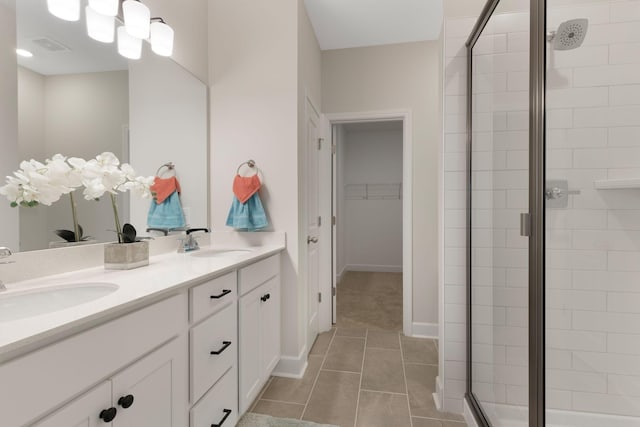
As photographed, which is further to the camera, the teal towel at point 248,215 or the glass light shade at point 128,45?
the teal towel at point 248,215

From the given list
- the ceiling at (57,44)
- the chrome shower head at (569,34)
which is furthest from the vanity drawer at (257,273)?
the chrome shower head at (569,34)

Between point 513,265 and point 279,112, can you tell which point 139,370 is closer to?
point 513,265

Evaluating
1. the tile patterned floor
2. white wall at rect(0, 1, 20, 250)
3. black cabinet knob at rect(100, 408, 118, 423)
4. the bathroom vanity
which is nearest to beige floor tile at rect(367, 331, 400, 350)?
the tile patterned floor

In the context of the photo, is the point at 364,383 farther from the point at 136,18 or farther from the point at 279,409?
Result: the point at 136,18

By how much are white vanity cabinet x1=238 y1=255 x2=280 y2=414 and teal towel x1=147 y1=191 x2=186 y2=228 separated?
628 millimetres

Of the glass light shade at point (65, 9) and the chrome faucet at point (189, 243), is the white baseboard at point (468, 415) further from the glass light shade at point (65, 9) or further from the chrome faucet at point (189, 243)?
the glass light shade at point (65, 9)

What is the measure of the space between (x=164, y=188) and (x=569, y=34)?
6.86ft

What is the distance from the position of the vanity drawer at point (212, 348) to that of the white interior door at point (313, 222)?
102 cm

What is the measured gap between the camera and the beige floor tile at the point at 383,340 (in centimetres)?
254

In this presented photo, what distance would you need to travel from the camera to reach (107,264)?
1280mm

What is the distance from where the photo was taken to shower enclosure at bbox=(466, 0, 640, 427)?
1.07 meters

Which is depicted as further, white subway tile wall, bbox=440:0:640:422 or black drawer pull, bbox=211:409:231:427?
black drawer pull, bbox=211:409:231:427

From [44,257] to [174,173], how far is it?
2.89 feet

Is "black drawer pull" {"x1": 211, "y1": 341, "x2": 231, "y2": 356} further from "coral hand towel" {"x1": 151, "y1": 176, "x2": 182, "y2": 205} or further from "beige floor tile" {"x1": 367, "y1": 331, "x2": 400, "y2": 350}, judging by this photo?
"beige floor tile" {"x1": 367, "y1": 331, "x2": 400, "y2": 350}
